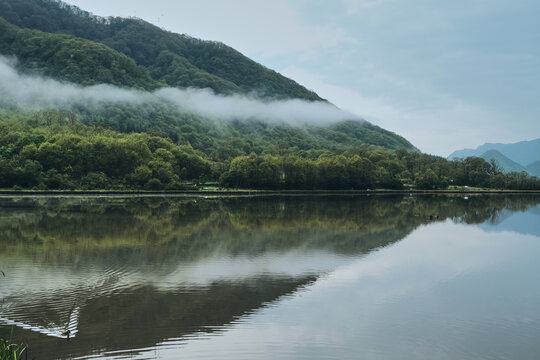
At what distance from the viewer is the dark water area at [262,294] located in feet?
39.9

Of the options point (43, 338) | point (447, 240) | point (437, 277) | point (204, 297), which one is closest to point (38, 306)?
point (43, 338)

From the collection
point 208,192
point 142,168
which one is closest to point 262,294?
point 208,192

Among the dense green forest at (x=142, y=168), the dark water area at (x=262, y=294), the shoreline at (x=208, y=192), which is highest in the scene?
the dense green forest at (x=142, y=168)

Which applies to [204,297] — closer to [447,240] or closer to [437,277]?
[437,277]

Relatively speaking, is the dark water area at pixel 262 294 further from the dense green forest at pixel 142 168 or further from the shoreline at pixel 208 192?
the dense green forest at pixel 142 168

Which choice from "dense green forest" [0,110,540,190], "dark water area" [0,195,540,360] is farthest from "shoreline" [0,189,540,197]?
"dark water area" [0,195,540,360]

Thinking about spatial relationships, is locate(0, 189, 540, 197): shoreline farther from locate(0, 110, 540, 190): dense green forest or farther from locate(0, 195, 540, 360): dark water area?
locate(0, 195, 540, 360): dark water area

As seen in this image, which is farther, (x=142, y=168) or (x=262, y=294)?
(x=142, y=168)

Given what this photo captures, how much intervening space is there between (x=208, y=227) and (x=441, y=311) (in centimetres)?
2234

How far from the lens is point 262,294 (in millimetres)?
16703

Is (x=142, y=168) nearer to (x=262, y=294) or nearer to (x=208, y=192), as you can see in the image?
(x=208, y=192)

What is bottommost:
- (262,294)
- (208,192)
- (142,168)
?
(262,294)

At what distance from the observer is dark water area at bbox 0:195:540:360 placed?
1217cm

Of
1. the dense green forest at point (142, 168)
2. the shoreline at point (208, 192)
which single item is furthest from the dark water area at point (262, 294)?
the dense green forest at point (142, 168)
